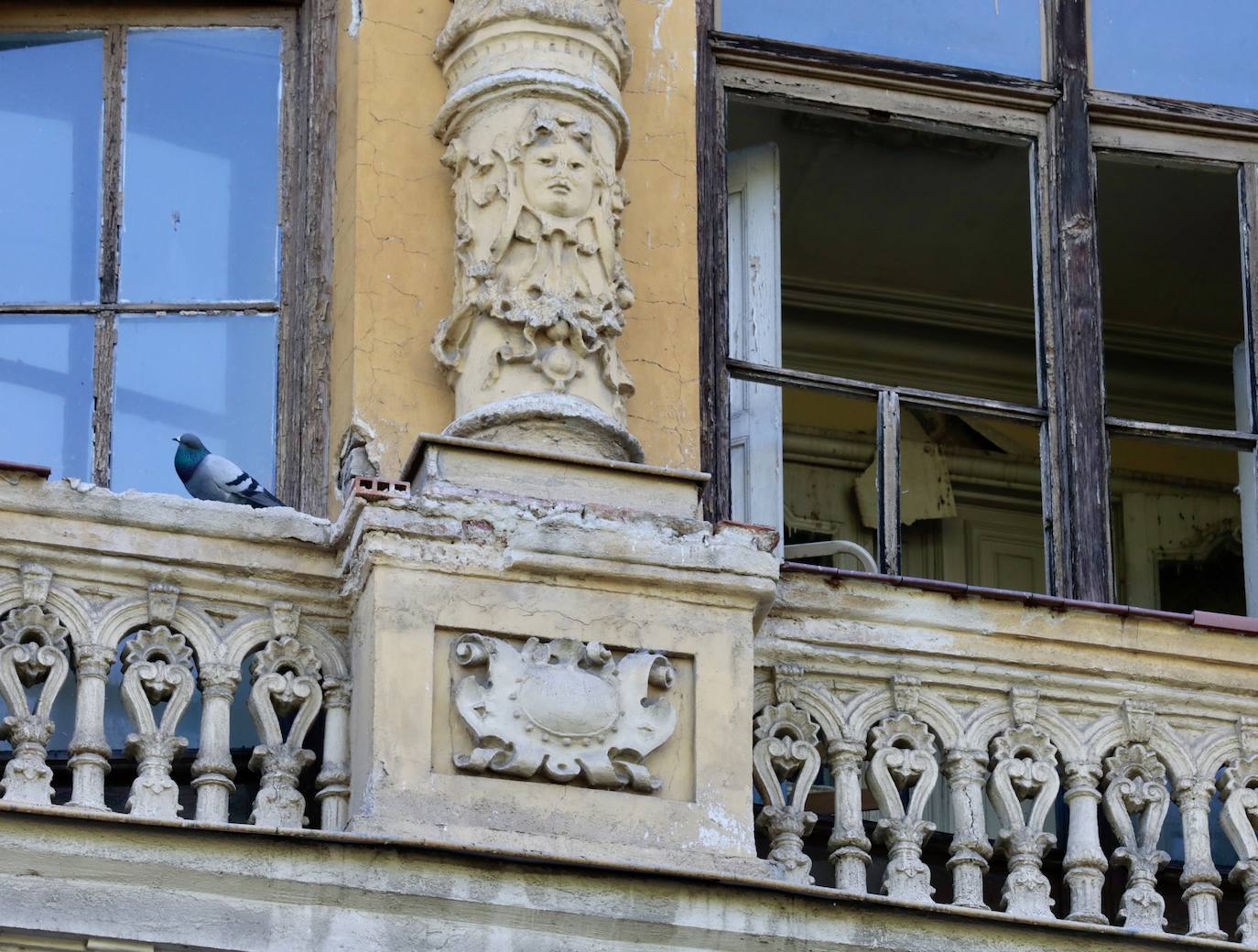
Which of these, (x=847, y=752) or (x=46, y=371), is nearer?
(x=847, y=752)

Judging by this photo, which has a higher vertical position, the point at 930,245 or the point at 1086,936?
the point at 930,245

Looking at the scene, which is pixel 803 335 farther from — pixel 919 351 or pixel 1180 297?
pixel 1180 297

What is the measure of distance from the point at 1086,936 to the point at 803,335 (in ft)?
12.2

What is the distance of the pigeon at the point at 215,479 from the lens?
811cm

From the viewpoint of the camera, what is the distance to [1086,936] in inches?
304

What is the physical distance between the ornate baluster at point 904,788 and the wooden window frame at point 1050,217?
0.64m

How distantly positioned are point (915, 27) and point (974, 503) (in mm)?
2537

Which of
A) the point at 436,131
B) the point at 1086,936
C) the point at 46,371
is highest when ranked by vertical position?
the point at 436,131

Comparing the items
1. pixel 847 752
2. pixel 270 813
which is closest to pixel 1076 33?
pixel 847 752

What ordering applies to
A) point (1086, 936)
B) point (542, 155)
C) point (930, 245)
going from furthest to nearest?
point (930, 245) < point (542, 155) < point (1086, 936)

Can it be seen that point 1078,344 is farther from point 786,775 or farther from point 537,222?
point 786,775

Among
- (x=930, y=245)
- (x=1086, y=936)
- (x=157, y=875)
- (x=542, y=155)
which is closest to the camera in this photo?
(x=157, y=875)

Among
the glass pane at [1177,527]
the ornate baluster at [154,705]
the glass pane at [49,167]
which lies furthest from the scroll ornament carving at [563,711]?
the glass pane at [1177,527]

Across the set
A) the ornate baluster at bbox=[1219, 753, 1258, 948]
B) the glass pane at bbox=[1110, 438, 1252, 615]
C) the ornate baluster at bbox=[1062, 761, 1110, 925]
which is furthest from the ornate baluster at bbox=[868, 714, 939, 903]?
the glass pane at bbox=[1110, 438, 1252, 615]
